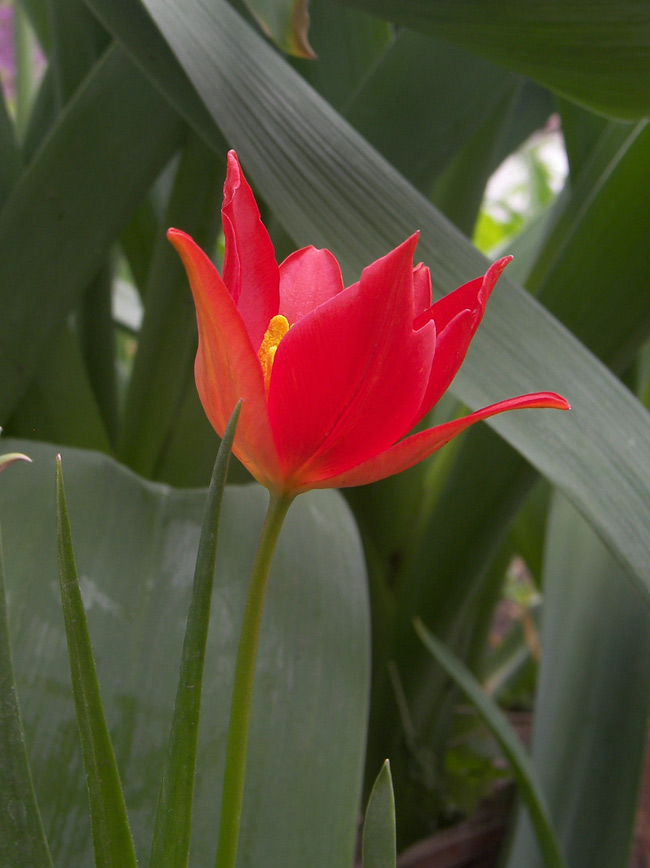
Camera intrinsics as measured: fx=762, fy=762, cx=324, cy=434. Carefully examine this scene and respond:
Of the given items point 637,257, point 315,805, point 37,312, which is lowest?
point 315,805

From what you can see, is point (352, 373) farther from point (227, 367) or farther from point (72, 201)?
point (72, 201)

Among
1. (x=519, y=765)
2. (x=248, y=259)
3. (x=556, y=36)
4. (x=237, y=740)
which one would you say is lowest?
(x=519, y=765)

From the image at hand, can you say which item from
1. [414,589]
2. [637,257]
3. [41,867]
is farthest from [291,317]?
[414,589]

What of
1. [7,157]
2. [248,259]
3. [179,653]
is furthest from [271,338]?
[7,157]

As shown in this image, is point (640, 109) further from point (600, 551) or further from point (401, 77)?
point (600, 551)

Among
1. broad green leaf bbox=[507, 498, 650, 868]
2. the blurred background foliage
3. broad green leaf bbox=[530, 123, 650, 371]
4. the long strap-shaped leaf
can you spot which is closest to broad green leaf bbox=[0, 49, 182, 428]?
the blurred background foliage

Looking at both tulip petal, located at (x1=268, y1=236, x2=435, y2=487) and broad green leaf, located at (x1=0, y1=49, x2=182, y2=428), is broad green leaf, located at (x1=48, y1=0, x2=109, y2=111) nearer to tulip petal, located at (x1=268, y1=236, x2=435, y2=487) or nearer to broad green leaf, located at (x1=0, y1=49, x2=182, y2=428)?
broad green leaf, located at (x1=0, y1=49, x2=182, y2=428)

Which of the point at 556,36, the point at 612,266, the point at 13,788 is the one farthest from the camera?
the point at 612,266
